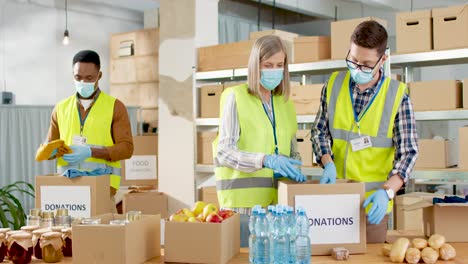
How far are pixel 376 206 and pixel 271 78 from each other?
80cm

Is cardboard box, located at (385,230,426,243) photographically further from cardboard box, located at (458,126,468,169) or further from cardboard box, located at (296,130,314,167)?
cardboard box, located at (296,130,314,167)

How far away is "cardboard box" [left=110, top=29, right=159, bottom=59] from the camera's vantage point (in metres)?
8.84

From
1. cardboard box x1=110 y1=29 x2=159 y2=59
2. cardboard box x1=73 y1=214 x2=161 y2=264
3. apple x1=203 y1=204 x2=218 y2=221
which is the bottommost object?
cardboard box x1=73 y1=214 x2=161 y2=264

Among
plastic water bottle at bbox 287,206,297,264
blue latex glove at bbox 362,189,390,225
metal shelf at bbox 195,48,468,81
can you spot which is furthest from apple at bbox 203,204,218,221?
metal shelf at bbox 195,48,468,81

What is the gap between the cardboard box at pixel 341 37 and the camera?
191 inches

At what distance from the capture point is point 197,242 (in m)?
2.15

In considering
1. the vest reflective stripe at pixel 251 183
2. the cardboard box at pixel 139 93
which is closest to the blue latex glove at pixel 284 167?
the vest reflective stripe at pixel 251 183

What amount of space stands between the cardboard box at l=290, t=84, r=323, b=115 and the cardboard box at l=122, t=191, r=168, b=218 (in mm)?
1542

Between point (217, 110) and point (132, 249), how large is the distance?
11.4ft

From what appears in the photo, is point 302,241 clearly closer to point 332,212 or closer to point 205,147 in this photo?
point 332,212

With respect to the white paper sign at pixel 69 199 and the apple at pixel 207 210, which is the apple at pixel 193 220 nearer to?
the apple at pixel 207 210

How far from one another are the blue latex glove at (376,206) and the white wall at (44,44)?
7389 mm

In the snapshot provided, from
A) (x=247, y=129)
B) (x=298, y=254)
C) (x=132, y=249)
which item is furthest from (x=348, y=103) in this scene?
(x=132, y=249)

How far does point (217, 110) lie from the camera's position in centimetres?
558
